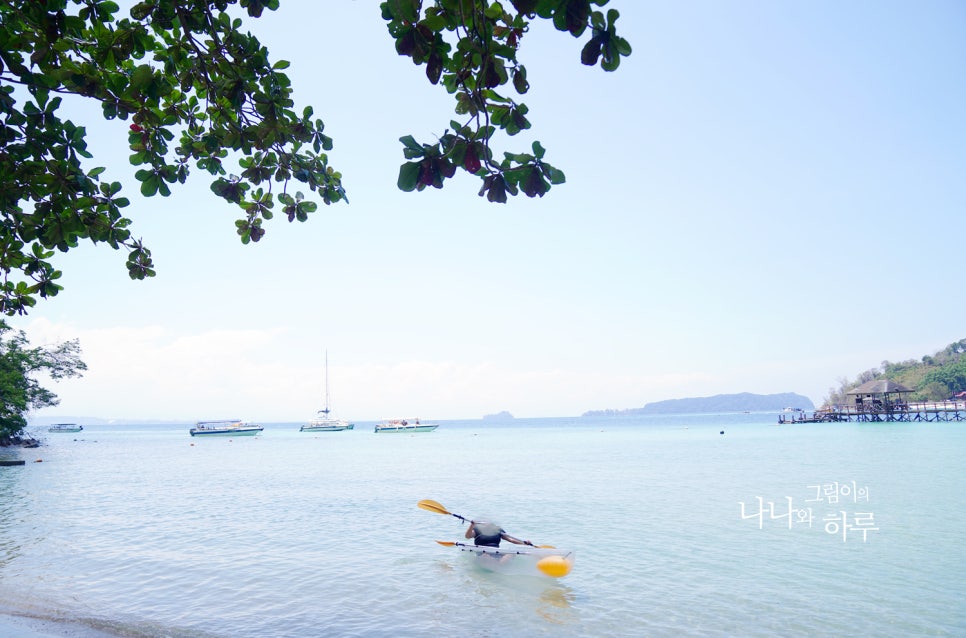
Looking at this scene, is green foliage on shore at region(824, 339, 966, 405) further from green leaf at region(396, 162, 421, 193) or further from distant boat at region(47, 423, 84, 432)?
distant boat at region(47, 423, 84, 432)

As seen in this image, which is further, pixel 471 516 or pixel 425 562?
pixel 471 516

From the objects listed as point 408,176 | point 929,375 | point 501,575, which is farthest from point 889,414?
point 408,176

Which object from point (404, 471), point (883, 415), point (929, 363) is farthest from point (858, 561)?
point (929, 363)

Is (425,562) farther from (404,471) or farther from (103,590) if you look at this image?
(404,471)

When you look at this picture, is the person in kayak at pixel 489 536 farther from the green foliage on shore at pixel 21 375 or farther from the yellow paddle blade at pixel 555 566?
the green foliage on shore at pixel 21 375

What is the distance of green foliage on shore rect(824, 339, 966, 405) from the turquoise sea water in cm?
10348

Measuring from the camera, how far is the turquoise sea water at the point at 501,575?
10.8 meters

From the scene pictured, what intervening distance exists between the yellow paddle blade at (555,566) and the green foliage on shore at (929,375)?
116m

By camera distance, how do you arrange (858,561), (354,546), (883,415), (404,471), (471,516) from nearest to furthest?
(858,561), (354,546), (471,516), (404,471), (883,415)

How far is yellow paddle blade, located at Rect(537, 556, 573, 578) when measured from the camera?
13.4m

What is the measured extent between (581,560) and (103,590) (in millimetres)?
11453

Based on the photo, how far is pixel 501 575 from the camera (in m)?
13.9

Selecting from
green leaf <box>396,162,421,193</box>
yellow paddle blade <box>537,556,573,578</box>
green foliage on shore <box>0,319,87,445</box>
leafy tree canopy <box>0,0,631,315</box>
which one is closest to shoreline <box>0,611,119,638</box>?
leafy tree canopy <box>0,0,631,315</box>

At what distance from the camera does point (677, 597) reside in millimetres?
11977
